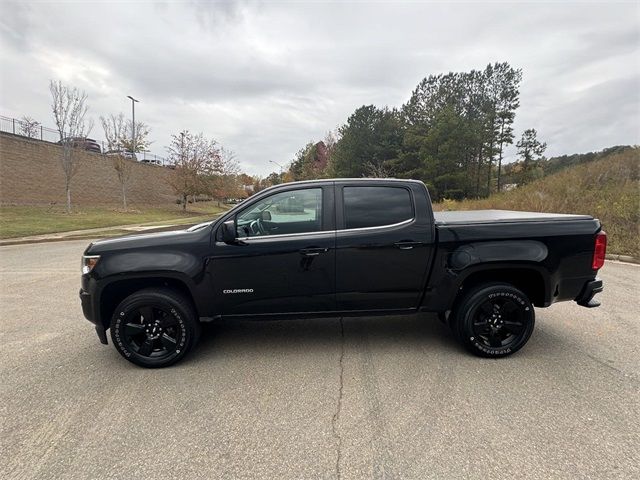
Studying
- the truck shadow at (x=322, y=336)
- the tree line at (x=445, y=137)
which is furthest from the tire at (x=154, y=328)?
the tree line at (x=445, y=137)

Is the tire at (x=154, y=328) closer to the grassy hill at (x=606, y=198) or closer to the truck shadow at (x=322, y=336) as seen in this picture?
the truck shadow at (x=322, y=336)

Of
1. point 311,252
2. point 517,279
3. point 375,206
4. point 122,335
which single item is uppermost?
point 375,206

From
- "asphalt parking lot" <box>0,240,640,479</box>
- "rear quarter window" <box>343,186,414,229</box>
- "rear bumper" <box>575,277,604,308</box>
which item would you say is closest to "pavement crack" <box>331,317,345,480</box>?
"asphalt parking lot" <box>0,240,640,479</box>

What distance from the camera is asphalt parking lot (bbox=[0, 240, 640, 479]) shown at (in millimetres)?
2213

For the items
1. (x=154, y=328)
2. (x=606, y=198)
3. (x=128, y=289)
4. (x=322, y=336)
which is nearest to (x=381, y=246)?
(x=322, y=336)

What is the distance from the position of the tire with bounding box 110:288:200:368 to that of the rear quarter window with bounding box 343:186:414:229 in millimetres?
1855

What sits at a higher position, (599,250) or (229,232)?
(229,232)

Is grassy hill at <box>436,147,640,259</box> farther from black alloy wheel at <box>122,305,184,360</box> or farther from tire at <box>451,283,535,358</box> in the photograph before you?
black alloy wheel at <box>122,305,184,360</box>

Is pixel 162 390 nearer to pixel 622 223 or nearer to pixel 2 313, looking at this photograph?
pixel 2 313

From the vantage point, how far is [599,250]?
11.7 ft

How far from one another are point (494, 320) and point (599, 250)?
50.0 inches

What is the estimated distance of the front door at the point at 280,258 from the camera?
135 inches

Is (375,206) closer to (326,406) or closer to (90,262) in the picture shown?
(326,406)

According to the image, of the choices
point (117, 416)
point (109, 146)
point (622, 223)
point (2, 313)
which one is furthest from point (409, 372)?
point (109, 146)
